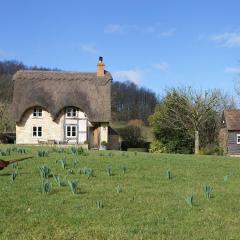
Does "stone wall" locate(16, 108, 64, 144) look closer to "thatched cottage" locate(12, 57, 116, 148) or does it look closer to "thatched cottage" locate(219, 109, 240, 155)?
"thatched cottage" locate(12, 57, 116, 148)

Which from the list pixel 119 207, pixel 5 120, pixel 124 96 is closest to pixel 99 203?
pixel 119 207

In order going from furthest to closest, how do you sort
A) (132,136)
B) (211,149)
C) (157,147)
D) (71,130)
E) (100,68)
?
(132,136), (100,68), (71,130), (157,147), (211,149)

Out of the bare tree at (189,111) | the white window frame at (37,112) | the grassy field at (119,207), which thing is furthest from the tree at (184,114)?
the grassy field at (119,207)

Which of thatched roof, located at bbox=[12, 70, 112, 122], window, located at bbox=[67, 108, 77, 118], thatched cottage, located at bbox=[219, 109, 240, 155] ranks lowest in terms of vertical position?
→ thatched cottage, located at bbox=[219, 109, 240, 155]

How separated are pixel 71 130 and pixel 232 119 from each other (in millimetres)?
17610

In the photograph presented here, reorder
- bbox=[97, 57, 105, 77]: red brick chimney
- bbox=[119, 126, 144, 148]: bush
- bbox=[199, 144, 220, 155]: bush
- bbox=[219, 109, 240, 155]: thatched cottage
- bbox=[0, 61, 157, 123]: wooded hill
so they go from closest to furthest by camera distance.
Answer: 1. bbox=[199, 144, 220, 155]: bush
2. bbox=[219, 109, 240, 155]: thatched cottage
3. bbox=[97, 57, 105, 77]: red brick chimney
4. bbox=[119, 126, 144, 148]: bush
5. bbox=[0, 61, 157, 123]: wooded hill

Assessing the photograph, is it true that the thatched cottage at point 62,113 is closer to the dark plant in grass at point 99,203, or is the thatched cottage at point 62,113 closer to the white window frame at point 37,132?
the white window frame at point 37,132

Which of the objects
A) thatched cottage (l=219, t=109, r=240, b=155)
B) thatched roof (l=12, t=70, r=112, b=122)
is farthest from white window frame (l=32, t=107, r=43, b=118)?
thatched cottage (l=219, t=109, r=240, b=155)

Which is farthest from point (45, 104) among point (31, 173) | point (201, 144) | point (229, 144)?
point (31, 173)

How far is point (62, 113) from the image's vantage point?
51.2m

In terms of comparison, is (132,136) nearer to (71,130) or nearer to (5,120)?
(71,130)

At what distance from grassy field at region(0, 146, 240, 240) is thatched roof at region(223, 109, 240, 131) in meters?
40.1

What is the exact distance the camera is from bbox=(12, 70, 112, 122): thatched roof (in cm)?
5031

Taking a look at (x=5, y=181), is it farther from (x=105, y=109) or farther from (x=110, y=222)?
(x=105, y=109)
